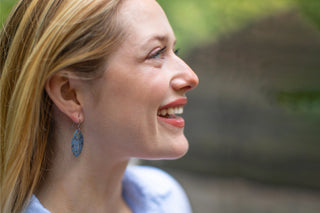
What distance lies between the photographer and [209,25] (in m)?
3.86

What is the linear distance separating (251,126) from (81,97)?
12.5ft

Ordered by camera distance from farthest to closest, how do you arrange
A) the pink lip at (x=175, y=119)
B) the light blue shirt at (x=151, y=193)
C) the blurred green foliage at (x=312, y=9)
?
the blurred green foliage at (x=312, y=9) < the light blue shirt at (x=151, y=193) < the pink lip at (x=175, y=119)

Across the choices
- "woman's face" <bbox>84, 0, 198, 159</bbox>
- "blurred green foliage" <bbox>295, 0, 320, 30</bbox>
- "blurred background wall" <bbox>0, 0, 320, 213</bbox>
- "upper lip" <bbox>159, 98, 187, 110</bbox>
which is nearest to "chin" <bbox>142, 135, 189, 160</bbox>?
"woman's face" <bbox>84, 0, 198, 159</bbox>

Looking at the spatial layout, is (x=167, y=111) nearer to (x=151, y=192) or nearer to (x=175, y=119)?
(x=175, y=119)

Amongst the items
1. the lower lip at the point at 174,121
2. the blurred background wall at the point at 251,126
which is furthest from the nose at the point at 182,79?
the blurred background wall at the point at 251,126

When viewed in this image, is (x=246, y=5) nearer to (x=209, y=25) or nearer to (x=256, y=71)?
(x=209, y=25)

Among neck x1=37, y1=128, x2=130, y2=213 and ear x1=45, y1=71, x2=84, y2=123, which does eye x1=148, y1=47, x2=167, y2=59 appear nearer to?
ear x1=45, y1=71, x2=84, y2=123

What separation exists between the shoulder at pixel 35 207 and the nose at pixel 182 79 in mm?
649

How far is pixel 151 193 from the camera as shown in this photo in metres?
2.00

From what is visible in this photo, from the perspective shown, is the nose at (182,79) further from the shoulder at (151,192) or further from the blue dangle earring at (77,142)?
the shoulder at (151,192)

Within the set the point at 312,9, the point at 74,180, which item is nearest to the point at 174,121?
the point at 74,180

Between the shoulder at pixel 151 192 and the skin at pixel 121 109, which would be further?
the shoulder at pixel 151 192

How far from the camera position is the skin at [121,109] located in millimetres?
1462

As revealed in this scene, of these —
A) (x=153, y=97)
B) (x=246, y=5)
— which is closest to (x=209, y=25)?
(x=246, y=5)
